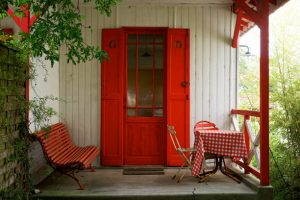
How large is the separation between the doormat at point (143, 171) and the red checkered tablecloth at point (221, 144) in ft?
3.69

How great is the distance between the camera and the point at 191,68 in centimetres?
734

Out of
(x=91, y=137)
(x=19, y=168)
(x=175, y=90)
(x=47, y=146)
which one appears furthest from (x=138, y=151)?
(x=19, y=168)

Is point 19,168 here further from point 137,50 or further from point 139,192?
point 137,50

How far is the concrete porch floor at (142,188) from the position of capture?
514 cm

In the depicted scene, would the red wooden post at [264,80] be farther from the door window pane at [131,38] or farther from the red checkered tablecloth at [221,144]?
the door window pane at [131,38]

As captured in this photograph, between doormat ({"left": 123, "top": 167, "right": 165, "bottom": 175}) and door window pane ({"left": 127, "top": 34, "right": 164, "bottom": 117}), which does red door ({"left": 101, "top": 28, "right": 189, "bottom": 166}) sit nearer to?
door window pane ({"left": 127, "top": 34, "right": 164, "bottom": 117})

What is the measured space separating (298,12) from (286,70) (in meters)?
1.11

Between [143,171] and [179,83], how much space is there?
1.83m

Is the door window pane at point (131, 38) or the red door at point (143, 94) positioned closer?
the red door at point (143, 94)

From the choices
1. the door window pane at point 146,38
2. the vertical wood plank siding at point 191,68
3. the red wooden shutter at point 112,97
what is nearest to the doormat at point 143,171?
the red wooden shutter at point 112,97

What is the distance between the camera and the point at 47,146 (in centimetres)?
523

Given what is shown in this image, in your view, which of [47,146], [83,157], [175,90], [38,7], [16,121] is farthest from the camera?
[175,90]

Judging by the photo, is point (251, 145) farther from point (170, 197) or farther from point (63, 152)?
point (63, 152)

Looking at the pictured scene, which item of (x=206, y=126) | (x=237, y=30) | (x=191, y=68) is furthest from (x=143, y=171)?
(x=237, y=30)
